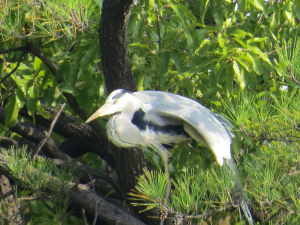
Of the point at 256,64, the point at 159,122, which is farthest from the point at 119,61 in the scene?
the point at 256,64

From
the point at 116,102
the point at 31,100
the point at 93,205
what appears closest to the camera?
the point at 116,102

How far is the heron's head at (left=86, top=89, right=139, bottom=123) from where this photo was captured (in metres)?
1.74

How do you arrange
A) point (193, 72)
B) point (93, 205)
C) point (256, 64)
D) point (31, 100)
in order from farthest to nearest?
point (31, 100)
point (93, 205)
point (193, 72)
point (256, 64)

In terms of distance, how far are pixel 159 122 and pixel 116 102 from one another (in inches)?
10.1

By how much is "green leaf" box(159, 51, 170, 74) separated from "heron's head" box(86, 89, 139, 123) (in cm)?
18

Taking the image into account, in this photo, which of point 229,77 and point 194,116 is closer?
point 229,77

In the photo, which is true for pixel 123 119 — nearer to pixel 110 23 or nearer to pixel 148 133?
pixel 148 133

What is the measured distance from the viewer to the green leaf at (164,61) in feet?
5.81

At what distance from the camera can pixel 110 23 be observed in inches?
61.8

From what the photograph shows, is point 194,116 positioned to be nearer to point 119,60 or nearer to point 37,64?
point 119,60

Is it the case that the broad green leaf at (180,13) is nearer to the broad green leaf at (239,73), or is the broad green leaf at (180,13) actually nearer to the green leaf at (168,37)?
the green leaf at (168,37)

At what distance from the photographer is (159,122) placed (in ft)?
6.39

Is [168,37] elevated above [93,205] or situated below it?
above

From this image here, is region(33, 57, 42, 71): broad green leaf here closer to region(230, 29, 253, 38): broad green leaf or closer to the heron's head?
the heron's head
